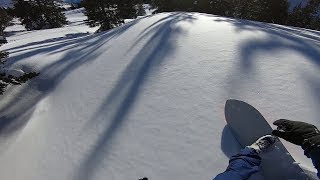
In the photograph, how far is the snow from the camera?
12.7 ft

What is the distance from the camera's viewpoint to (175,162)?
3727 mm

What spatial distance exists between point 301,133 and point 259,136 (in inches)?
31.4

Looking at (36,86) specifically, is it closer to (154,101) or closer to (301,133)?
(154,101)

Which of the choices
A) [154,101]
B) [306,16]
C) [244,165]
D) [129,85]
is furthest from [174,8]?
[244,165]

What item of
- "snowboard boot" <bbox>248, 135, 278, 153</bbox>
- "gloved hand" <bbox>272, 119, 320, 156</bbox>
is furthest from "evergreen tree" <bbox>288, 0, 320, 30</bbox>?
"gloved hand" <bbox>272, 119, 320, 156</bbox>

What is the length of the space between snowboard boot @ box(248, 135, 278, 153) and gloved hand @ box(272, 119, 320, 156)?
0.22 m

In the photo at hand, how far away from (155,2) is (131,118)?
30.4 metres

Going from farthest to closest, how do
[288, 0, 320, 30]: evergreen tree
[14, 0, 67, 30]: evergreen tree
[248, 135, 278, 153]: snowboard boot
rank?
[14, 0, 67, 30]: evergreen tree, [288, 0, 320, 30]: evergreen tree, [248, 135, 278, 153]: snowboard boot

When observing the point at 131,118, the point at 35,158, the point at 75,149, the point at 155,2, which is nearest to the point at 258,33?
the point at 131,118

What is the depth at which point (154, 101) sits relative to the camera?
496 cm

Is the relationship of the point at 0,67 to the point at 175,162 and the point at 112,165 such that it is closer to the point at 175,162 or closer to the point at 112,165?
the point at 112,165

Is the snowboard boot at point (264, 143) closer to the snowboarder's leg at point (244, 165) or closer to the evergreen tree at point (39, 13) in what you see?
the snowboarder's leg at point (244, 165)

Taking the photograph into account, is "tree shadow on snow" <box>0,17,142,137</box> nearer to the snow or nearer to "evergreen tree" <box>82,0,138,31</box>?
the snow

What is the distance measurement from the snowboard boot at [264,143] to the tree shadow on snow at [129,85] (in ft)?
6.44
